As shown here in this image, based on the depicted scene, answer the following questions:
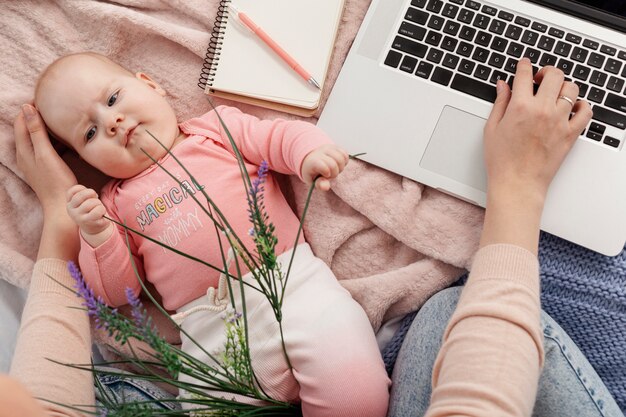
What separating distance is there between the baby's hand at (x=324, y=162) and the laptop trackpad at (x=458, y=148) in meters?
0.16

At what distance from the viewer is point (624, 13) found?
2.92ft

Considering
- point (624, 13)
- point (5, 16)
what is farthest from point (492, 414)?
point (5, 16)

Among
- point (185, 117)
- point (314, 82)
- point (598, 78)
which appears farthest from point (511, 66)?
point (185, 117)

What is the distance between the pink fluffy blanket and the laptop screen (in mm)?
330

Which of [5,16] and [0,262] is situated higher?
[5,16]

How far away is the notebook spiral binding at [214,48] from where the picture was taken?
1.02 meters

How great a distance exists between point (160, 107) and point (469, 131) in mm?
509

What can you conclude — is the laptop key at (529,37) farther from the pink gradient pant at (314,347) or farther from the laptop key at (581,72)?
the pink gradient pant at (314,347)

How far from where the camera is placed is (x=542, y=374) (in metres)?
0.78

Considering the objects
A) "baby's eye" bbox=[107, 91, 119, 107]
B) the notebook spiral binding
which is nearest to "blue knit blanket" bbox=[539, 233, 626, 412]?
the notebook spiral binding

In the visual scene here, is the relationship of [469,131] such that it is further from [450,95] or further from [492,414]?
[492,414]

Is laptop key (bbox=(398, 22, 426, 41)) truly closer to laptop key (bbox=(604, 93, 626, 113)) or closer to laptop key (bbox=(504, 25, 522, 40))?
laptop key (bbox=(504, 25, 522, 40))

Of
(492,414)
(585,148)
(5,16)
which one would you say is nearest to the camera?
(492,414)

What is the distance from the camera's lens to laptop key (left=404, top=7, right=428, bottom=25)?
94 cm
